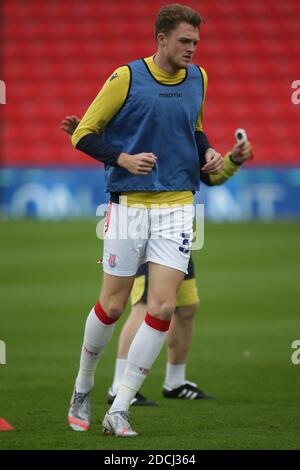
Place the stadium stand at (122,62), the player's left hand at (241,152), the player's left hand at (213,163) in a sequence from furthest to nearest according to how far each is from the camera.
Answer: the stadium stand at (122,62) < the player's left hand at (241,152) < the player's left hand at (213,163)

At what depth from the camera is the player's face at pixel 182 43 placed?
5.82 meters

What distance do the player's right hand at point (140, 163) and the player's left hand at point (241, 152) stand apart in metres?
1.16

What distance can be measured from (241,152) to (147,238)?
1.18 metres

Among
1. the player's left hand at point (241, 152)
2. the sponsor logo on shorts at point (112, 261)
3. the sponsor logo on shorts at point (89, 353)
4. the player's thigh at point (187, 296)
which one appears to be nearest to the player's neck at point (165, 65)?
the player's left hand at point (241, 152)

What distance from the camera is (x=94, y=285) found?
1366 centimetres

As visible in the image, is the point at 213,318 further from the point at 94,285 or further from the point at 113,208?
the point at 113,208

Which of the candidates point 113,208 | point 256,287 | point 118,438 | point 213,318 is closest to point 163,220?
point 113,208

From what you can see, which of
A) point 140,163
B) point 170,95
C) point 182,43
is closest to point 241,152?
point 170,95

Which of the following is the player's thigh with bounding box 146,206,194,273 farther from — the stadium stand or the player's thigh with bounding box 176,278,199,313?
the stadium stand

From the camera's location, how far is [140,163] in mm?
5680

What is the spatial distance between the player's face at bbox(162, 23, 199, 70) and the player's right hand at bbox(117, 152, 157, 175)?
0.58 metres

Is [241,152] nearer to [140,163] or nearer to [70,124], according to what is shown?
[70,124]

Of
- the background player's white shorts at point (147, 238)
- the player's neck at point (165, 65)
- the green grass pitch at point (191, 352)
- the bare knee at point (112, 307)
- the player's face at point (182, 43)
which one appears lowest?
the green grass pitch at point (191, 352)

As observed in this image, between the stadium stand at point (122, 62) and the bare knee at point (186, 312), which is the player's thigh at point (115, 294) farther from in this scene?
the stadium stand at point (122, 62)
